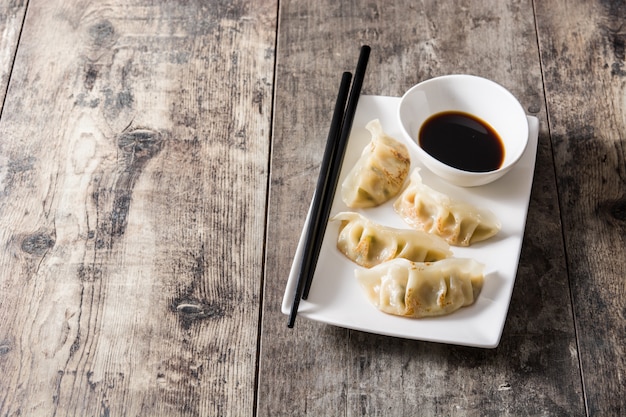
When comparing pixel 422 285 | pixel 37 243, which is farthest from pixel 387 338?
pixel 37 243

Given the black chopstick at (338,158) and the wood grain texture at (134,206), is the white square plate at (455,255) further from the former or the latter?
the wood grain texture at (134,206)

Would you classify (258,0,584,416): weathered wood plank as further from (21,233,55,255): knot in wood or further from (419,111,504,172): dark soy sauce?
(21,233,55,255): knot in wood

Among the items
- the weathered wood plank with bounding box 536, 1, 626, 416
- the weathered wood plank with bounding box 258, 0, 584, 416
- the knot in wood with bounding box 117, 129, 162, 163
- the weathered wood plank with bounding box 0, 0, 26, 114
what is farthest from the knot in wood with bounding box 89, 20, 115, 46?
the weathered wood plank with bounding box 536, 1, 626, 416

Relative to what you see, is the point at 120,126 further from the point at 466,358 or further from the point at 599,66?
the point at 599,66

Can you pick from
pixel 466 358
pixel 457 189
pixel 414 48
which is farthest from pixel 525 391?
pixel 414 48

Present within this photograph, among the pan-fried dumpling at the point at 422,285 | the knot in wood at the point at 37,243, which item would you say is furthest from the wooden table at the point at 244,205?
the pan-fried dumpling at the point at 422,285

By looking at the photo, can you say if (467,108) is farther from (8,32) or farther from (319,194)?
(8,32)
